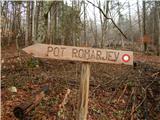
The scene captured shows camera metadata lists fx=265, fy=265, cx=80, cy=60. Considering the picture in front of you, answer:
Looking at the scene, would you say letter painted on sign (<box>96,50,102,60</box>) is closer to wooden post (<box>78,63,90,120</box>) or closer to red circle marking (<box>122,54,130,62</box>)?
wooden post (<box>78,63,90,120</box>)

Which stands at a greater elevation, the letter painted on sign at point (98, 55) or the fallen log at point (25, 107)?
the letter painted on sign at point (98, 55)

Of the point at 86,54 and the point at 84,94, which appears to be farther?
the point at 84,94

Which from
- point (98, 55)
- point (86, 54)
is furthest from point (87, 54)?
point (98, 55)

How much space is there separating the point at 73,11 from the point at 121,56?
16845mm

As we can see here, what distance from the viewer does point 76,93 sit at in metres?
7.23

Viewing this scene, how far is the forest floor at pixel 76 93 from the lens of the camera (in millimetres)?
6453

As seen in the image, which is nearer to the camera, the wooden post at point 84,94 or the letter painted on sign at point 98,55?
the letter painted on sign at point 98,55

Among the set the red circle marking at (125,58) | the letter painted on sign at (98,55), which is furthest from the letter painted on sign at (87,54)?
the red circle marking at (125,58)

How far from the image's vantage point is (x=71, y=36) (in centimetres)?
2088

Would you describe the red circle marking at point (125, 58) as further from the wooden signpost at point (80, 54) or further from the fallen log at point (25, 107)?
the fallen log at point (25, 107)

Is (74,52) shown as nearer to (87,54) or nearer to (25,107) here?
(87,54)

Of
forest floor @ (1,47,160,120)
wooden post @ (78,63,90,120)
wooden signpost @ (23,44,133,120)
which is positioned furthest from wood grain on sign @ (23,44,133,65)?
forest floor @ (1,47,160,120)

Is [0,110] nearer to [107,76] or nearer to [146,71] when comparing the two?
[107,76]

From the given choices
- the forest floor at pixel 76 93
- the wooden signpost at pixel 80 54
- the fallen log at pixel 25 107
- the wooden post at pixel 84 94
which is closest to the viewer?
the wooden signpost at pixel 80 54
